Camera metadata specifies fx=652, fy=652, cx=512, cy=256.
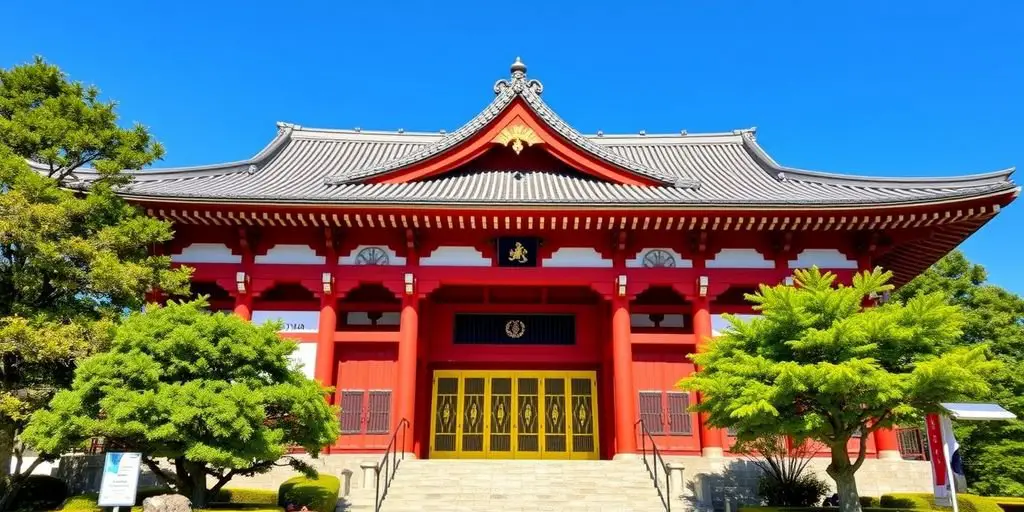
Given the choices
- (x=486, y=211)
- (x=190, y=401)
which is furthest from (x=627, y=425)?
(x=190, y=401)

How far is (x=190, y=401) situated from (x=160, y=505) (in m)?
1.51

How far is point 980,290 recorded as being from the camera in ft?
91.5

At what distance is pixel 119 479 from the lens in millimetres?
9195

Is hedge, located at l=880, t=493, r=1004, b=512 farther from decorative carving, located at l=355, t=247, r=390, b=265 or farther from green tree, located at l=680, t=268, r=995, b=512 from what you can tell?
decorative carving, located at l=355, t=247, r=390, b=265

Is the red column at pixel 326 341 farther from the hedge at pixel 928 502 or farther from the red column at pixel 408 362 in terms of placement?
the hedge at pixel 928 502

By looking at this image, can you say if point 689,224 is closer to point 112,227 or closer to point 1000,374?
point 112,227

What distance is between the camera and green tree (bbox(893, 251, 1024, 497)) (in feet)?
67.5

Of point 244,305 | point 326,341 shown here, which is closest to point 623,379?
point 326,341

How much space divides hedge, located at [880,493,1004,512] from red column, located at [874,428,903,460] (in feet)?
6.17

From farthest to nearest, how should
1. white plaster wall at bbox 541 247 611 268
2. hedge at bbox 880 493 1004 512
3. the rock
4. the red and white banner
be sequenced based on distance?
white plaster wall at bbox 541 247 611 268 < hedge at bbox 880 493 1004 512 < the red and white banner < the rock

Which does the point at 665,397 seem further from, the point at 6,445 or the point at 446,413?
the point at 6,445

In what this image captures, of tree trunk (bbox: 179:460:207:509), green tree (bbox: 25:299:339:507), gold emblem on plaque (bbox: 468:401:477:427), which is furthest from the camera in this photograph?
gold emblem on plaque (bbox: 468:401:477:427)

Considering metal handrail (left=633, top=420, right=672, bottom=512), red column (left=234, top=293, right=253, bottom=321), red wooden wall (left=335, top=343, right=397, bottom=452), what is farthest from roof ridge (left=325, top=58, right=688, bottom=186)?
metal handrail (left=633, top=420, right=672, bottom=512)

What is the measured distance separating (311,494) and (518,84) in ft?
40.7
